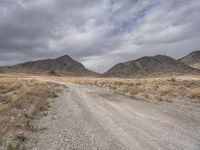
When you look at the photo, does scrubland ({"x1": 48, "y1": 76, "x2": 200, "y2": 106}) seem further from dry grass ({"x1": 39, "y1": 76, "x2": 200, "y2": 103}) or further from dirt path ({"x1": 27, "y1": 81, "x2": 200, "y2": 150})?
dirt path ({"x1": 27, "y1": 81, "x2": 200, "y2": 150})

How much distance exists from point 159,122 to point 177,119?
1.27 metres

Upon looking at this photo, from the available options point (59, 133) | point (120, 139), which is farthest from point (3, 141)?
point (120, 139)

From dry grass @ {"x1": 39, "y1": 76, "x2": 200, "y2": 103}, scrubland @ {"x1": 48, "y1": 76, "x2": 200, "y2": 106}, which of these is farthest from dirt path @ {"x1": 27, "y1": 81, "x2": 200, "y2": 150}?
dry grass @ {"x1": 39, "y1": 76, "x2": 200, "y2": 103}

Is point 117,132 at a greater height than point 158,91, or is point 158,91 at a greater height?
point 158,91

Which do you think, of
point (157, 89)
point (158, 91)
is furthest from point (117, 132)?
point (157, 89)

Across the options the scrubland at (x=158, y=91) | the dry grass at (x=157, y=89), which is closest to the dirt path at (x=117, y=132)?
the scrubland at (x=158, y=91)

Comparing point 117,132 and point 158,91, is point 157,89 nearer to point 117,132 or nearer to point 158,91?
point 158,91

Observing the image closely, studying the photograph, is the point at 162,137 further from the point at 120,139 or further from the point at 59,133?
the point at 59,133

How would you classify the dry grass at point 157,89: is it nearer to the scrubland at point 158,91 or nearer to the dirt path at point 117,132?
the scrubland at point 158,91

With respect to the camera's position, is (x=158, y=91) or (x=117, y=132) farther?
(x=158, y=91)

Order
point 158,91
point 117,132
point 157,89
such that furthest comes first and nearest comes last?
point 157,89 → point 158,91 → point 117,132

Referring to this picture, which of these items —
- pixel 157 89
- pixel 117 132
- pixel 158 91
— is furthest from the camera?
pixel 157 89

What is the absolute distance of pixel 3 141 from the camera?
25.1 feet

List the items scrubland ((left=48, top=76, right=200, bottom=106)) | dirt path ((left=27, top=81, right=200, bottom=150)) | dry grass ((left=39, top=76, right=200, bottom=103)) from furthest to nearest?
1. dry grass ((left=39, top=76, right=200, bottom=103))
2. scrubland ((left=48, top=76, right=200, bottom=106))
3. dirt path ((left=27, top=81, right=200, bottom=150))
